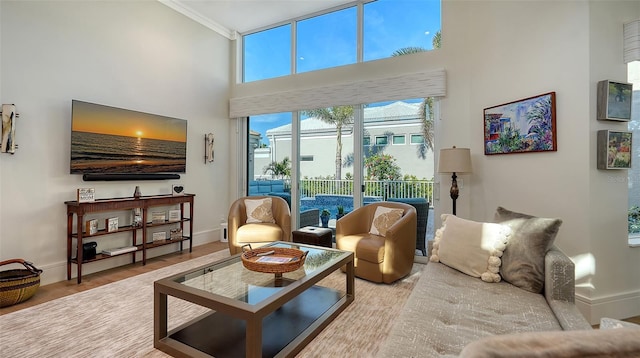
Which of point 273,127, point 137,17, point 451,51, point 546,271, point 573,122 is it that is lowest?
point 546,271

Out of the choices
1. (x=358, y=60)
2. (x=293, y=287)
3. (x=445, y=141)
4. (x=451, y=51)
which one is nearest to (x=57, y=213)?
(x=293, y=287)

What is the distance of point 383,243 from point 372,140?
5.54ft

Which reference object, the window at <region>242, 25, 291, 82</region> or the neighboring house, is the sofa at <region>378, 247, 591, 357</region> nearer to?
the neighboring house

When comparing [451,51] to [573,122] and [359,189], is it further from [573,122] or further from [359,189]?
[359,189]

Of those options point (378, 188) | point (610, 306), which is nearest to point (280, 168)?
point (378, 188)

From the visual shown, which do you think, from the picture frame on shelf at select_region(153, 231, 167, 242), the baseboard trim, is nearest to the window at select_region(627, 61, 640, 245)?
the baseboard trim

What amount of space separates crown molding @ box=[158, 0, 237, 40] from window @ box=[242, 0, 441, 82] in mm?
306

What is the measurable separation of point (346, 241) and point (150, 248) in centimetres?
269

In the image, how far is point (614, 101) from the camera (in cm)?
233

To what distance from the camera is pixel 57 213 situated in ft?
10.4

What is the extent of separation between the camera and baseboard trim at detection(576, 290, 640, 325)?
2.34 m

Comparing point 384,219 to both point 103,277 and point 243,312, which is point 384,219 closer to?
point 243,312

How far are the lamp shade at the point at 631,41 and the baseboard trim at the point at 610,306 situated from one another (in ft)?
6.48

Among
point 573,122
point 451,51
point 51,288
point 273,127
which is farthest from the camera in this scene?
point 273,127
